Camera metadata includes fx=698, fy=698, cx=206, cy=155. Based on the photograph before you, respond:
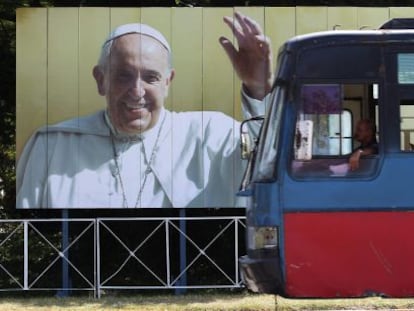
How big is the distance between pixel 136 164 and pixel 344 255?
18.2 ft

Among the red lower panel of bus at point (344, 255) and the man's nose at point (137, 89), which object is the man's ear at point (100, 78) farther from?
the red lower panel of bus at point (344, 255)

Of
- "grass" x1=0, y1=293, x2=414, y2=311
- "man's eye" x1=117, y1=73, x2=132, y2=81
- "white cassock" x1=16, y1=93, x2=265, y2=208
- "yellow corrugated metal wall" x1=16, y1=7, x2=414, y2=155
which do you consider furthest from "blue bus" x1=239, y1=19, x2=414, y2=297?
"man's eye" x1=117, y1=73, x2=132, y2=81

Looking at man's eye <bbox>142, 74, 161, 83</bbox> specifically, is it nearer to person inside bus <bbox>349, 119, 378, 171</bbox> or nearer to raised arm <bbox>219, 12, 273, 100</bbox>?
raised arm <bbox>219, 12, 273, 100</bbox>

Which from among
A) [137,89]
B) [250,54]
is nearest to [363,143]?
[250,54]

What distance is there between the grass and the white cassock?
5.04ft

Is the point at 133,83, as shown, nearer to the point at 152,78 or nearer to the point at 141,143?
the point at 152,78

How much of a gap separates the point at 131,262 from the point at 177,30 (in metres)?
4.57

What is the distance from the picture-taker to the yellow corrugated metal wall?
11.8 m

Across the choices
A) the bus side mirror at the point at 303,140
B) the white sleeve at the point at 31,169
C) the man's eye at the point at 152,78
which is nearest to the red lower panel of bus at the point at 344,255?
the bus side mirror at the point at 303,140

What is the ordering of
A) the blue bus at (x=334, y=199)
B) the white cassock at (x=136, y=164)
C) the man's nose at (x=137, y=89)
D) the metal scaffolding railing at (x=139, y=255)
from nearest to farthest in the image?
1. the blue bus at (x=334, y=199)
2. the white cassock at (x=136, y=164)
3. the man's nose at (x=137, y=89)
4. the metal scaffolding railing at (x=139, y=255)

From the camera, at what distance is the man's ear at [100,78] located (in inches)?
462

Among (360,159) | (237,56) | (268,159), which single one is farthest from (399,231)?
(237,56)

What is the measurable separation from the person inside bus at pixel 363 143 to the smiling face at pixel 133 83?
5.47 m

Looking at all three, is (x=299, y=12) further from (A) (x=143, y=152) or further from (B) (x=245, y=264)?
(B) (x=245, y=264)
